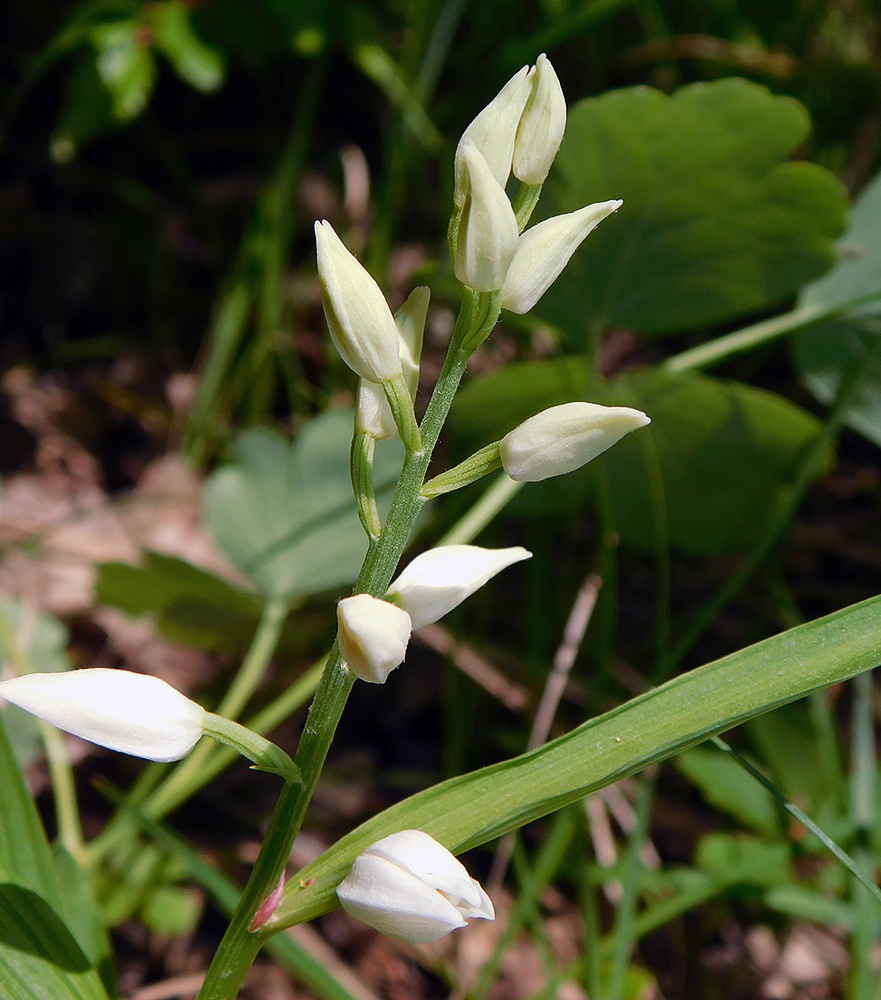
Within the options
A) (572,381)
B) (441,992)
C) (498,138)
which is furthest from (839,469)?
(498,138)

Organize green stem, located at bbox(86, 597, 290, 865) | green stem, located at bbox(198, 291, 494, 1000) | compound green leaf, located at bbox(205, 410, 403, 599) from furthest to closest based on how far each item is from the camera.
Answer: compound green leaf, located at bbox(205, 410, 403, 599) < green stem, located at bbox(86, 597, 290, 865) < green stem, located at bbox(198, 291, 494, 1000)

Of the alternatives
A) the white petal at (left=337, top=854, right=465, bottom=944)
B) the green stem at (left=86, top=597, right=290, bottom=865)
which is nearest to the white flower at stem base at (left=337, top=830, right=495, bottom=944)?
the white petal at (left=337, top=854, right=465, bottom=944)

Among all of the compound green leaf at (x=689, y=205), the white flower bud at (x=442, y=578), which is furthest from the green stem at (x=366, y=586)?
the compound green leaf at (x=689, y=205)

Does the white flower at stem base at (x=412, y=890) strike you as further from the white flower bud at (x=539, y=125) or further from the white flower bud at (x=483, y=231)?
the white flower bud at (x=539, y=125)

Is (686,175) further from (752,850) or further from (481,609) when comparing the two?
(752,850)

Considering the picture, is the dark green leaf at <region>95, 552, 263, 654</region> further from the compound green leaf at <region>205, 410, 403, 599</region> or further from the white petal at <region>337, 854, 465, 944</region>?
the white petal at <region>337, 854, 465, 944</region>

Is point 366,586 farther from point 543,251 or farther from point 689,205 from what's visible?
point 689,205

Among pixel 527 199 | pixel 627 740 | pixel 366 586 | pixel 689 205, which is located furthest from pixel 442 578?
pixel 689 205

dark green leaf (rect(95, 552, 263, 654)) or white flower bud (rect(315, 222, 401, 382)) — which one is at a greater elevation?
white flower bud (rect(315, 222, 401, 382))
